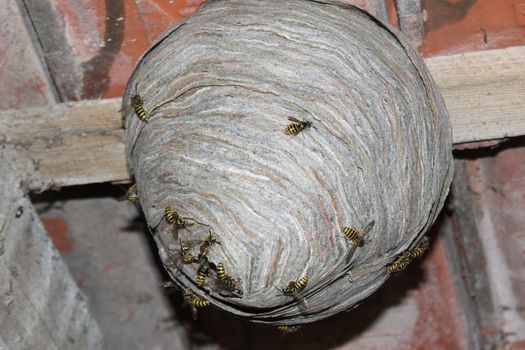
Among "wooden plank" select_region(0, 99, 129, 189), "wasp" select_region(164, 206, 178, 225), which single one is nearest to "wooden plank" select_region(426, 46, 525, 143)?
"wasp" select_region(164, 206, 178, 225)

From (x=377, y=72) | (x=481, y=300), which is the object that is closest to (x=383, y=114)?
(x=377, y=72)

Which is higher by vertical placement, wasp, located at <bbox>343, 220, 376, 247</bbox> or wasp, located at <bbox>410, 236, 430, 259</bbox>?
wasp, located at <bbox>343, 220, 376, 247</bbox>

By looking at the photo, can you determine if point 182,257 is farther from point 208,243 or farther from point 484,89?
point 484,89

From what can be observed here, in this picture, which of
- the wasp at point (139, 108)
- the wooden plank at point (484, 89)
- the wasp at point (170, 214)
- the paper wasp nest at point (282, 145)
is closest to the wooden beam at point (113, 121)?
the wooden plank at point (484, 89)

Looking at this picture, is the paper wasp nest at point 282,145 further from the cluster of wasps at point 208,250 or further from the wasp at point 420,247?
the wasp at point 420,247

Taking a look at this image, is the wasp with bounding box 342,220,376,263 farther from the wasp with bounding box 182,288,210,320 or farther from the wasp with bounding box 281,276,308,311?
the wasp with bounding box 182,288,210,320

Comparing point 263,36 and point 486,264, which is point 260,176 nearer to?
point 263,36

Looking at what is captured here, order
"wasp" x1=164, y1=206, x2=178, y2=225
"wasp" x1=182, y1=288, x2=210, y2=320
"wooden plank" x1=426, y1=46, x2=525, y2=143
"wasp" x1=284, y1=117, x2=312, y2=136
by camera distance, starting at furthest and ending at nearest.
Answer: "wooden plank" x1=426, y1=46, x2=525, y2=143
"wasp" x1=182, y1=288, x2=210, y2=320
"wasp" x1=164, y1=206, x2=178, y2=225
"wasp" x1=284, y1=117, x2=312, y2=136

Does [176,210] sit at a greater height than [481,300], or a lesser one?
greater
